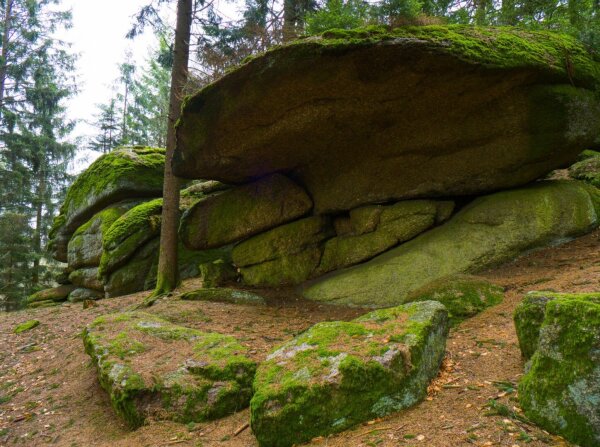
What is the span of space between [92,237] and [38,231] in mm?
8414

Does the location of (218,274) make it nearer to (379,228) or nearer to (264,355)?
(379,228)

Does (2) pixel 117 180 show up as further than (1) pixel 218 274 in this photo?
Yes

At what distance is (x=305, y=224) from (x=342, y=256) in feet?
4.24

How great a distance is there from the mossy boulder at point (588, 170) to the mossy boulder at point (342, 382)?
716 centimetres

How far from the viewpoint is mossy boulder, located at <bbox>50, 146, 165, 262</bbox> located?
1459cm

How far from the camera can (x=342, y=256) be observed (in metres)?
9.28

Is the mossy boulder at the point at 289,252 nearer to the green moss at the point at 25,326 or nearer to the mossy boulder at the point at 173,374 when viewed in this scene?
the mossy boulder at the point at 173,374

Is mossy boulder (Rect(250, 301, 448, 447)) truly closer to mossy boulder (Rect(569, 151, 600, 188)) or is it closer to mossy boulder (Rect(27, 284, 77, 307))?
mossy boulder (Rect(569, 151, 600, 188))

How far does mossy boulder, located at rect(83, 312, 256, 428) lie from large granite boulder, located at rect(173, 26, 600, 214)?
455cm

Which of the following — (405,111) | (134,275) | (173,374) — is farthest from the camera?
(134,275)

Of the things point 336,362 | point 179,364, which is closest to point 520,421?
point 336,362

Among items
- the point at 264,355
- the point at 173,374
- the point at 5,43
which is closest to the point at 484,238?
the point at 264,355

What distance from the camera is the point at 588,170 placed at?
8.94 meters

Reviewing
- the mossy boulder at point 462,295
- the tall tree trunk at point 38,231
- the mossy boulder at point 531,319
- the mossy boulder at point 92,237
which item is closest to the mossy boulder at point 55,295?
the mossy boulder at point 92,237
